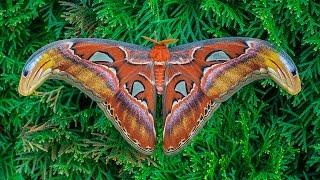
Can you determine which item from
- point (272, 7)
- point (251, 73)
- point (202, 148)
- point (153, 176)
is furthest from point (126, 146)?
point (272, 7)

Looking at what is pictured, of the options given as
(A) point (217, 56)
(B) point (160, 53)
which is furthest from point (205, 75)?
(B) point (160, 53)

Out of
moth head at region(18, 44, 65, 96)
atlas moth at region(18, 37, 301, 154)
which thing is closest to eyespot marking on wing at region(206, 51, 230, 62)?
atlas moth at region(18, 37, 301, 154)

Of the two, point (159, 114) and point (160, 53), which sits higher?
point (160, 53)

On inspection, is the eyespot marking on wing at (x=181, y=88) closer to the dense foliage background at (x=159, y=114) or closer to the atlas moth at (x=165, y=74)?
the atlas moth at (x=165, y=74)

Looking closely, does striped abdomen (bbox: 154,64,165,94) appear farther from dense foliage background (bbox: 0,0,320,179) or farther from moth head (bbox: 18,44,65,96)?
moth head (bbox: 18,44,65,96)

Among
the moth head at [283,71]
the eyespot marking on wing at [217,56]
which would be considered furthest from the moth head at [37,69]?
the moth head at [283,71]

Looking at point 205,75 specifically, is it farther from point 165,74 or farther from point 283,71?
point 283,71
